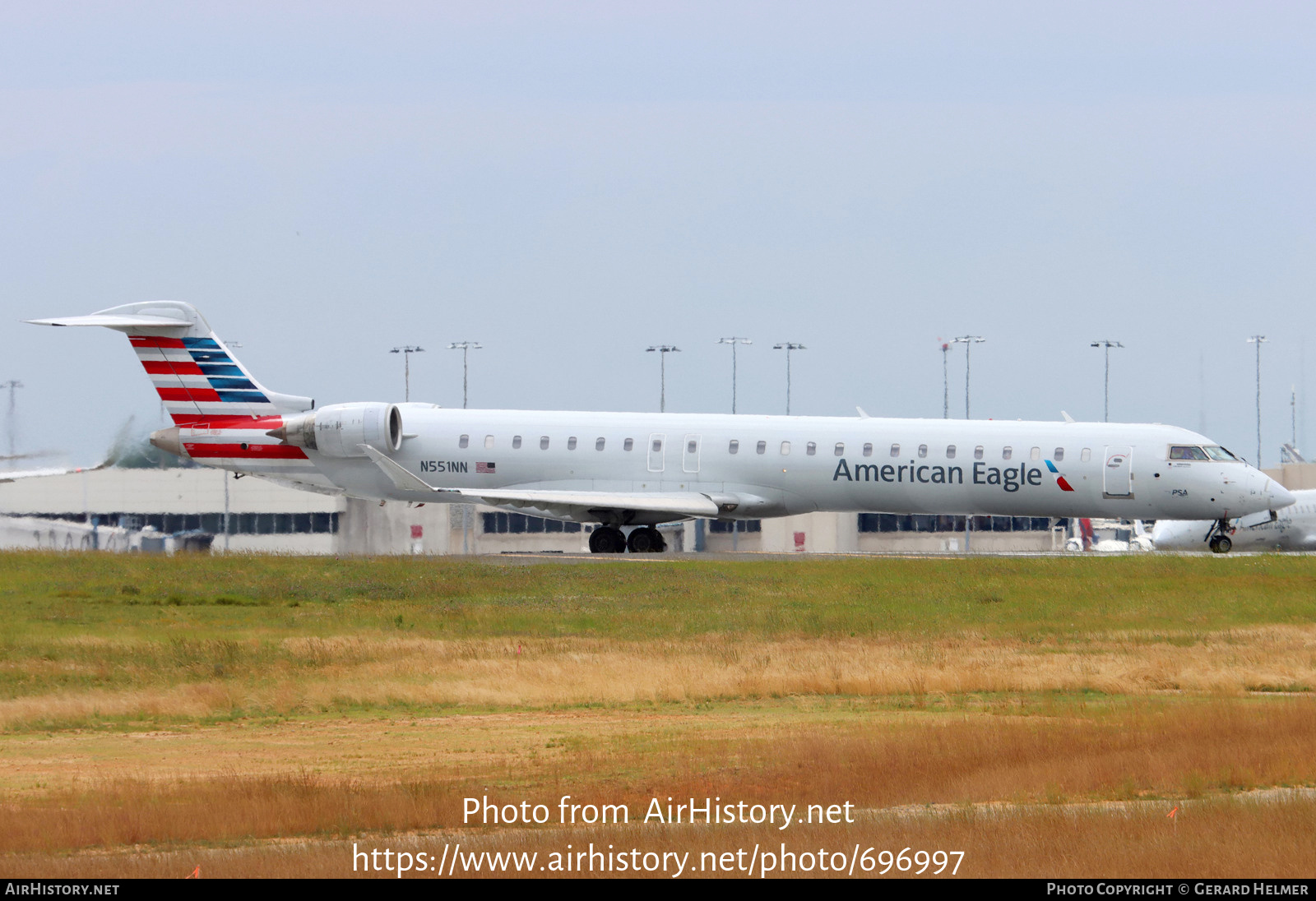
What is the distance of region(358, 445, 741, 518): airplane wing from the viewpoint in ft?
135

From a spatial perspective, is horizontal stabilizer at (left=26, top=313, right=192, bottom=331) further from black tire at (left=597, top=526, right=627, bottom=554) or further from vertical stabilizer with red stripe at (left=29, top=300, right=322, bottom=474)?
black tire at (left=597, top=526, right=627, bottom=554)

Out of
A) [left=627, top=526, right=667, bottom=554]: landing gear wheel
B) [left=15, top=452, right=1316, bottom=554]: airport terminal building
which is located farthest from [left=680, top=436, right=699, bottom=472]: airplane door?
[left=15, top=452, right=1316, bottom=554]: airport terminal building

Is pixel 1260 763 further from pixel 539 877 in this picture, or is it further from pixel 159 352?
pixel 159 352

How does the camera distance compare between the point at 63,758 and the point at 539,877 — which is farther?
the point at 63,758

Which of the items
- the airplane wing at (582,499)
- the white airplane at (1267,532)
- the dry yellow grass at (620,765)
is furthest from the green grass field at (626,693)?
the white airplane at (1267,532)

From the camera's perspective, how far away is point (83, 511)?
78.2 m

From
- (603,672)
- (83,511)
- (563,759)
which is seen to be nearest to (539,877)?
(563,759)

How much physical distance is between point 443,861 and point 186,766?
6.05 meters

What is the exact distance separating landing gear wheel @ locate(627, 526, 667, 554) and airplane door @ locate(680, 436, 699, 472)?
231 cm

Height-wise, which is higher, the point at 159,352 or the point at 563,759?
the point at 159,352

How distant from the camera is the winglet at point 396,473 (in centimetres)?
4197

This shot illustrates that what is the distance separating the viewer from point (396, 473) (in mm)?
42250

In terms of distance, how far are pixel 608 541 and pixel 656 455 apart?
110 inches

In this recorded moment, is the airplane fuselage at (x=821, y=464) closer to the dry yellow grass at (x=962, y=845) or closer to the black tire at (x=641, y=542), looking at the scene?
the black tire at (x=641, y=542)
